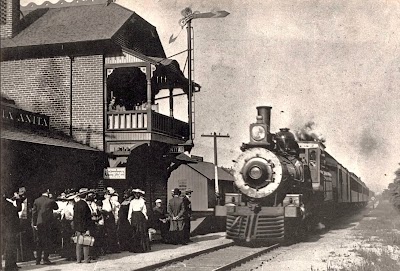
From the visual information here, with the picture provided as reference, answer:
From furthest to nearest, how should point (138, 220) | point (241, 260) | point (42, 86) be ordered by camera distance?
Result: point (42, 86)
point (138, 220)
point (241, 260)

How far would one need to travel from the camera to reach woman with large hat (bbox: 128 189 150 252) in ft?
45.0

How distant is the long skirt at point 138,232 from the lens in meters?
13.7

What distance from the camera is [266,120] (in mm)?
16875

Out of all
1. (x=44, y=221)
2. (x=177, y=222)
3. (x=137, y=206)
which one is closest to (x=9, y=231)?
(x=44, y=221)

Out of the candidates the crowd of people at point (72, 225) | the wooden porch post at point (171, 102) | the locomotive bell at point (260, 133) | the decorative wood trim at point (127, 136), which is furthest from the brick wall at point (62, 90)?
the locomotive bell at point (260, 133)

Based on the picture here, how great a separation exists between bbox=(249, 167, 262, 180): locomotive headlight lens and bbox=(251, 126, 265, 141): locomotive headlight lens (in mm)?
888

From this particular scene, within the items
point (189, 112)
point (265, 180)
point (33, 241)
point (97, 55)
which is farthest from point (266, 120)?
point (33, 241)

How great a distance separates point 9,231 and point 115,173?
5852mm

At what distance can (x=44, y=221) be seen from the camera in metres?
11.3

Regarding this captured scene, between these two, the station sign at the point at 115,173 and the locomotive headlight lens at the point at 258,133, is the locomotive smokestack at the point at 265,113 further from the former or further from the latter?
the station sign at the point at 115,173

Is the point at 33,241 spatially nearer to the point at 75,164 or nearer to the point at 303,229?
the point at 75,164

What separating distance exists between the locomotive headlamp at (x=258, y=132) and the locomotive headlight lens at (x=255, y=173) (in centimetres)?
89

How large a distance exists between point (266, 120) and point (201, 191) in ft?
68.6

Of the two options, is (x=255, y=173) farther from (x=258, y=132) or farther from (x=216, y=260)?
(x=216, y=260)
